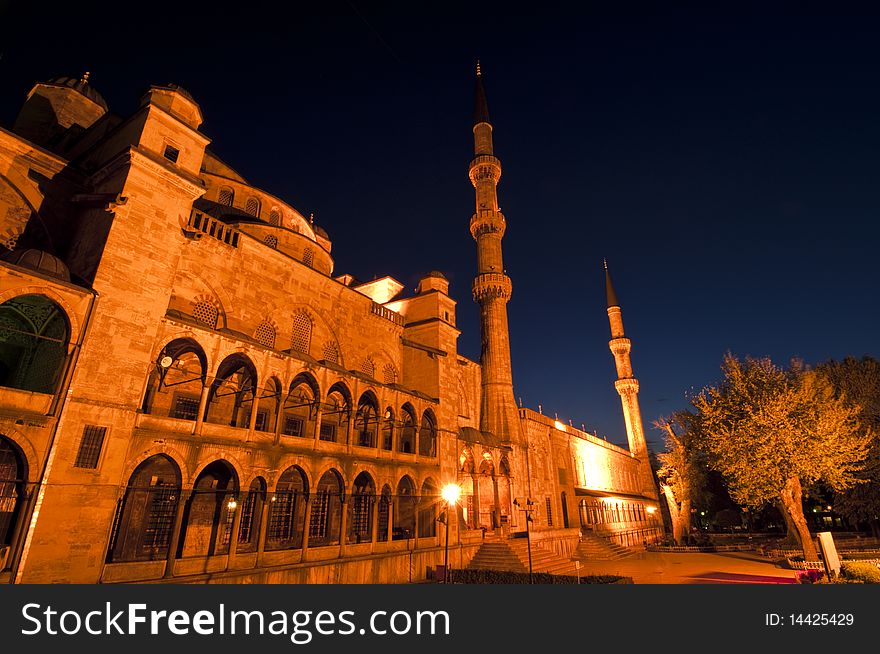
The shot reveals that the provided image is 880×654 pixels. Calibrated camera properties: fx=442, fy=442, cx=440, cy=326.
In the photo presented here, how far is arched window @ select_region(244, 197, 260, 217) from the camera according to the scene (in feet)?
82.0

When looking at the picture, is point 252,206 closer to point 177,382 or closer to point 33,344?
point 177,382

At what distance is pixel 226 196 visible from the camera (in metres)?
24.5

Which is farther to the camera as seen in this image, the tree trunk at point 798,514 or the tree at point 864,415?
the tree at point 864,415

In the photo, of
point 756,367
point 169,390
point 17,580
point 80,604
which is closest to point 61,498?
point 17,580

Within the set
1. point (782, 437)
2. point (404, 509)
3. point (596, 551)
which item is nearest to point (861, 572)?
point (782, 437)

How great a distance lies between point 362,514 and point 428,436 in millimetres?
5302

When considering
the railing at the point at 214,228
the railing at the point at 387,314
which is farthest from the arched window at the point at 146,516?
the railing at the point at 387,314

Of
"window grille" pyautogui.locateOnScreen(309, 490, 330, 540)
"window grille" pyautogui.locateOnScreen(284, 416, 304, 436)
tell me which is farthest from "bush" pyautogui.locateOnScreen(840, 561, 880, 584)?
"window grille" pyautogui.locateOnScreen(284, 416, 304, 436)

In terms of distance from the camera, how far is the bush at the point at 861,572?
1355 cm

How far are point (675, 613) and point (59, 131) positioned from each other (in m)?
32.0

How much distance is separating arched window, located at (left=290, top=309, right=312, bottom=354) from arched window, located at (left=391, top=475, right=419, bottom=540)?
800 centimetres

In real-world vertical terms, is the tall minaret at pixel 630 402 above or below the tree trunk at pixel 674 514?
above

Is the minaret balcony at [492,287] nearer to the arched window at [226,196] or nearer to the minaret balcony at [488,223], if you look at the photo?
the minaret balcony at [488,223]

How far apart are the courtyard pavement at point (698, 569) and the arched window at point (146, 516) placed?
19.1 meters
